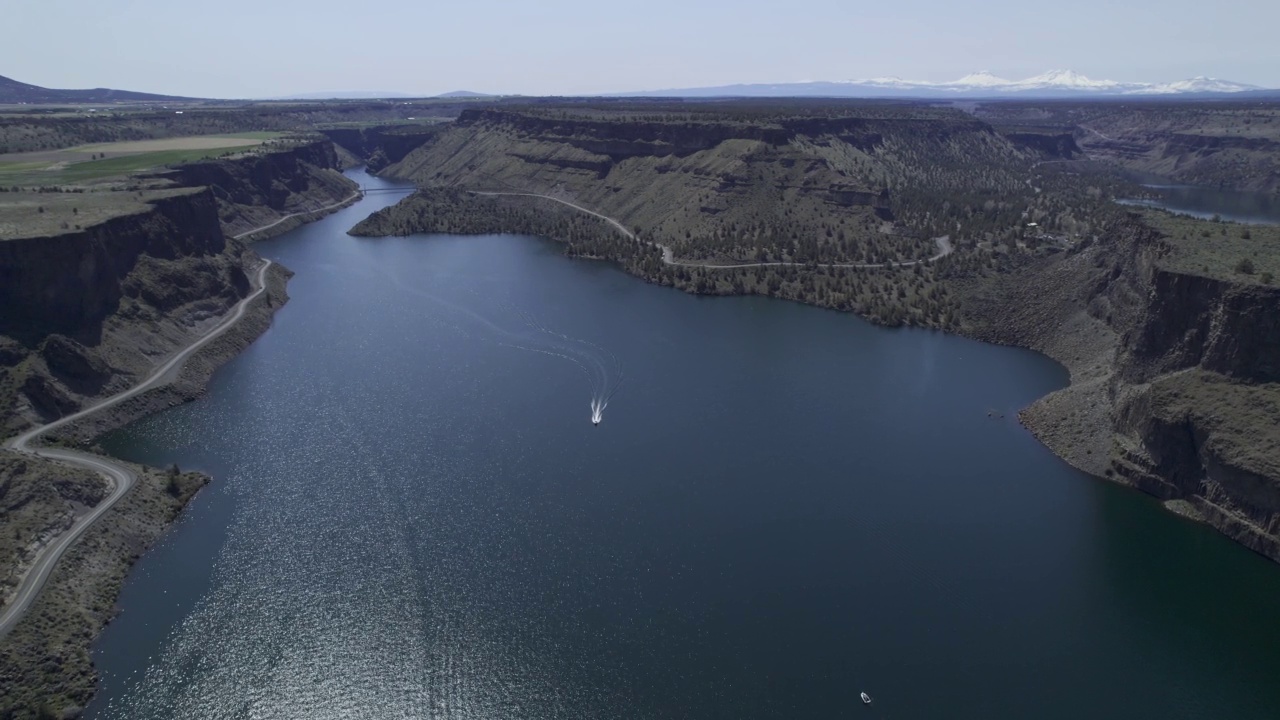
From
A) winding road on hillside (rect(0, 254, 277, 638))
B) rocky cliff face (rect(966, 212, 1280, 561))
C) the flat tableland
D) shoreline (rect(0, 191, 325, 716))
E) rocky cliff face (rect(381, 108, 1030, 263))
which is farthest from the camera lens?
rocky cliff face (rect(381, 108, 1030, 263))

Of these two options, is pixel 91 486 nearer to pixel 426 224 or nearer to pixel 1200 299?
pixel 1200 299

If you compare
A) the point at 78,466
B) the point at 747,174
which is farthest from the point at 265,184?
the point at 78,466

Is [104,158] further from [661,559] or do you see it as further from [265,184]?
[661,559]

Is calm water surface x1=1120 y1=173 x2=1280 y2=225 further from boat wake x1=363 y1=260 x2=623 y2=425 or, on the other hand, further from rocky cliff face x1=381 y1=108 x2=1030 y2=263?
boat wake x1=363 y1=260 x2=623 y2=425

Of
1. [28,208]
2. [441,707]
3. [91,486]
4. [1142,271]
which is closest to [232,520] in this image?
[91,486]

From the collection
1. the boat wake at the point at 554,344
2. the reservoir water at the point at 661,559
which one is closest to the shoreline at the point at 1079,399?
the reservoir water at the point at 661,559

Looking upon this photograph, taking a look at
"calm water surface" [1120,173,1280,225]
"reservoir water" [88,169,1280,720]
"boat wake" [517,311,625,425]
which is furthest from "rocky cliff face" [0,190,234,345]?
"calm water surface" [1120,173,1280,225]

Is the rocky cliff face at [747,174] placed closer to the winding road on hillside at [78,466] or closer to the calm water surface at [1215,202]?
the calm water surface at [1215,202]
